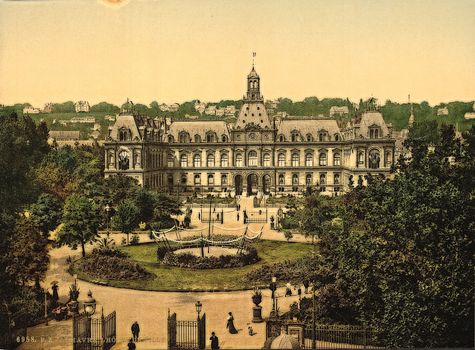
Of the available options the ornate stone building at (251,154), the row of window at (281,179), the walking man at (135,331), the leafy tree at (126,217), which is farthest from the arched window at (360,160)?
the walking man at (135,331)

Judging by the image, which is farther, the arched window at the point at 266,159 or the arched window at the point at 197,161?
the arched window at the point at 266,159

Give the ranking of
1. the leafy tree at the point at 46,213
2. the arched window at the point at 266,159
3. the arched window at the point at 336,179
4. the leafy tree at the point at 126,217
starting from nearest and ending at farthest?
the leafy tree at the point at 46,213
the leafy tree at the point at 126,217
the arched window at the point at 336,179
the arched window at the point at 266,159

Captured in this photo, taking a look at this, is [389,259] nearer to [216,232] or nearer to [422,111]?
[422,111]

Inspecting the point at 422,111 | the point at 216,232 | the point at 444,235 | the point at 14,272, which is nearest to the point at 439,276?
the point at 444,235

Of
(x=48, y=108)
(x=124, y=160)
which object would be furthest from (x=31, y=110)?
(x=124, y=160)

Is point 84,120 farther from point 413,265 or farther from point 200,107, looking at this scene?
point 413,265

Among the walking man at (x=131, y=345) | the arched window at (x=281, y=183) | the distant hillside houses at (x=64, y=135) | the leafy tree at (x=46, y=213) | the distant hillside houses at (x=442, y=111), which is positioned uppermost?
the distant hillside houses at (x=442, y=111)

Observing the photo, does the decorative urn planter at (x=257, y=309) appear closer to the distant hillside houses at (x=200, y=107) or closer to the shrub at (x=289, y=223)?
the shrub at (x=289, y=223)

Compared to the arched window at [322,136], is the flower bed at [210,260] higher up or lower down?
lower down
